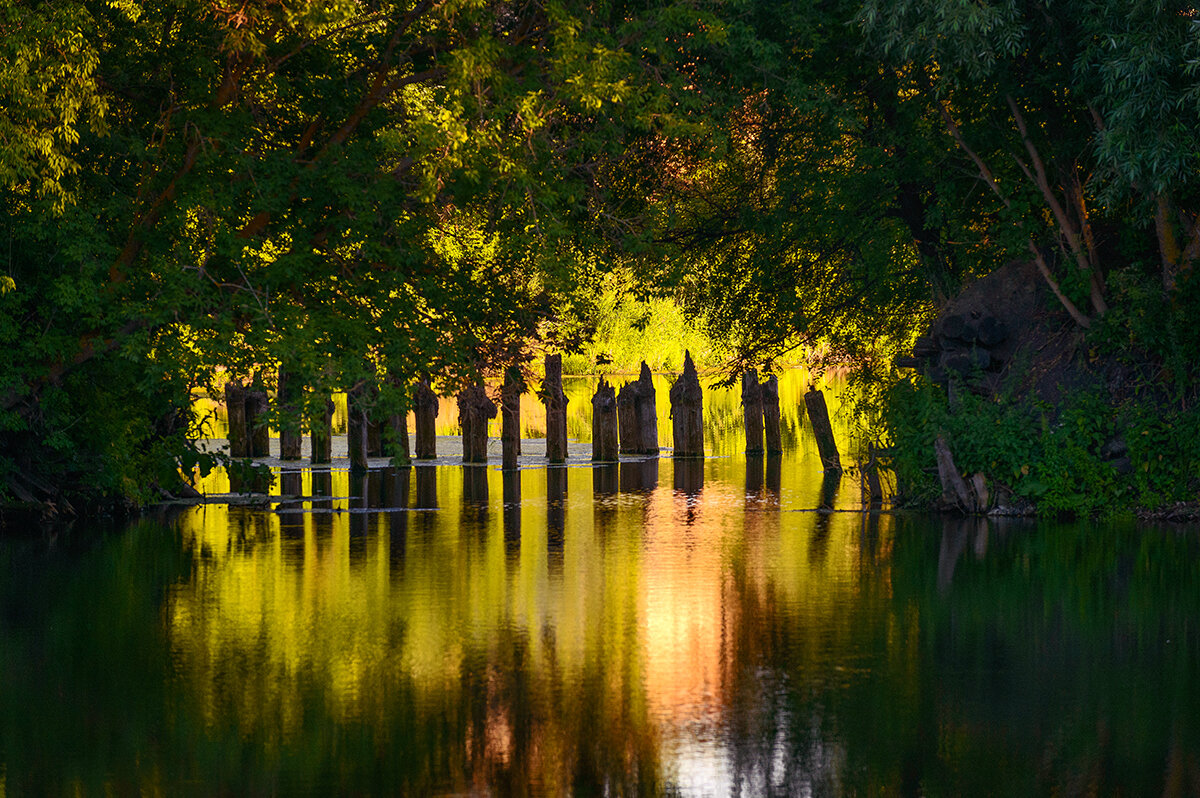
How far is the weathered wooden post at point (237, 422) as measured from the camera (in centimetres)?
2909

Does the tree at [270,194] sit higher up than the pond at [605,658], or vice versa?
the tree at [270,194]

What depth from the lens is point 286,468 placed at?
92.2 ft

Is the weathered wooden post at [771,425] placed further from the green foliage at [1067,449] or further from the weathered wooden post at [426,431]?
the green foliage at [1067,449]

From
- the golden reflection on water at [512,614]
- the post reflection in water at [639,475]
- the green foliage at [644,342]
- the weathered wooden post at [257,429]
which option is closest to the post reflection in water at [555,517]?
the golden reflection on water at [512,614]

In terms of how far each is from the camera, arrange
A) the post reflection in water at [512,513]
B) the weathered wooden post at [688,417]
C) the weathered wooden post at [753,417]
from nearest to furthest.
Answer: the post reflection in water at [512,513] < the weathered wooden post at [688,417] < the weathered wooden post at [753,417]

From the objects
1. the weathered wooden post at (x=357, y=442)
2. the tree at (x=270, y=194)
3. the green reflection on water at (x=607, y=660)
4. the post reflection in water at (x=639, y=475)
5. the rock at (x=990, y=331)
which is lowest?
the green reflection on water at (x=607, y=660)

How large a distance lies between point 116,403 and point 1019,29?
12.7 meters

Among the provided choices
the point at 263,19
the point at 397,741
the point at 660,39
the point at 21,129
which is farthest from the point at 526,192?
the point at 397,741

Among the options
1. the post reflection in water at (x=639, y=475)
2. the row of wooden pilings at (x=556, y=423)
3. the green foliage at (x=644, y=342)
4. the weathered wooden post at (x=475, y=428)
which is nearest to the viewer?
the post reflection in water at (x=639, y=475)

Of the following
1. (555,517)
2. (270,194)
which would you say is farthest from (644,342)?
(270,194)

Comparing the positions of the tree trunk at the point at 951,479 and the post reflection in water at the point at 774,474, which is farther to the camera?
the post reflection in water at the point at 774,474

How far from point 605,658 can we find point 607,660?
0.07 meters

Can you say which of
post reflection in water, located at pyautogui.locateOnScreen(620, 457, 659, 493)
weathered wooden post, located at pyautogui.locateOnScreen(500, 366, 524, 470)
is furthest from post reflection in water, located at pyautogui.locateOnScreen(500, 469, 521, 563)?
post reflection in water, located at pyautogui.locateOnScreen(620, 457, 659, 493)

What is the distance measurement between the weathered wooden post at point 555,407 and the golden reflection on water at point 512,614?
3.88 m
